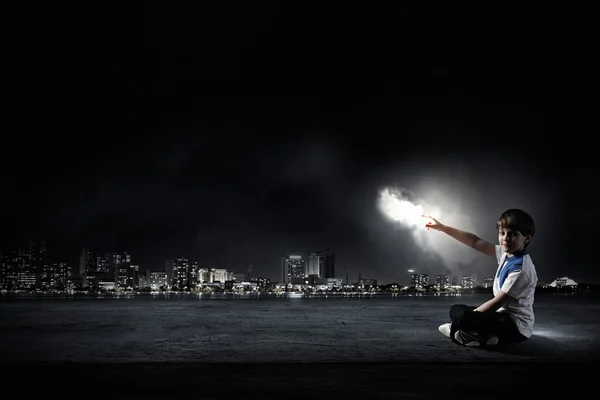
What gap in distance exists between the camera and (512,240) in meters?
11.0

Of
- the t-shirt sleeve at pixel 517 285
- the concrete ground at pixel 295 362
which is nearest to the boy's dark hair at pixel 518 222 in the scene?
the t-shirt sleeve at pixel 517 285

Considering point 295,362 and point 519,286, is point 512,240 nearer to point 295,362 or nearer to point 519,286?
point 519,286

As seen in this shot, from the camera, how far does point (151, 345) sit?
471 inches

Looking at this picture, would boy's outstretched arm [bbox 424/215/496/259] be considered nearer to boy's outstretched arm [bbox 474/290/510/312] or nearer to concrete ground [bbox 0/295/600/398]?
boy's outstretched arm [bbox 474/290/510/312]

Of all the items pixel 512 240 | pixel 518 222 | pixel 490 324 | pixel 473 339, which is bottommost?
pixel 473 339

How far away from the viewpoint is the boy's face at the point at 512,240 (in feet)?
35.9

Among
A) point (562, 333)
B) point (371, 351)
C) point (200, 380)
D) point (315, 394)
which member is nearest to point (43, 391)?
point (200, 380)

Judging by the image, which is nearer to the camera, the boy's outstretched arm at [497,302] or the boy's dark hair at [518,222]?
the boy's outstretched arm at [497,302]

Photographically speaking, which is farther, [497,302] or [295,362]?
[497,302]

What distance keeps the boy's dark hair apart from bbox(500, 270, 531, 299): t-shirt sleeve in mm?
842

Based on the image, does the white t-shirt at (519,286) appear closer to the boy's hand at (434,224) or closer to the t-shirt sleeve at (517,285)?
the t-shirt sleeve at (517,285)

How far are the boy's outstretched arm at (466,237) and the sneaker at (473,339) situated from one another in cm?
176

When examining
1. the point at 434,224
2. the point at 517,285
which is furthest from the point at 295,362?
the point at 434,224

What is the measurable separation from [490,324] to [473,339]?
0.51 metres
